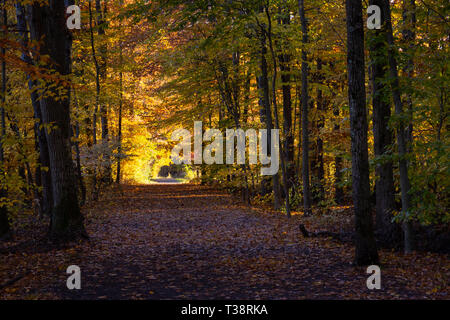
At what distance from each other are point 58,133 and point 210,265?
459cm

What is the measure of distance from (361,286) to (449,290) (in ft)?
4.08

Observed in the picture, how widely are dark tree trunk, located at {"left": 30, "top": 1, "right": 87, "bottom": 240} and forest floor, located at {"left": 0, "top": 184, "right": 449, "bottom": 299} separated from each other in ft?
2.05

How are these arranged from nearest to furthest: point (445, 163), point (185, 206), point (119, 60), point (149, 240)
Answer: point (445, 163)
point (149, 240)
point (185, 206)
point (119, 60)

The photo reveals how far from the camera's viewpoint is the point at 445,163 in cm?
737

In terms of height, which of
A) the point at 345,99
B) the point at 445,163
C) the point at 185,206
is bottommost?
the point at 185,206

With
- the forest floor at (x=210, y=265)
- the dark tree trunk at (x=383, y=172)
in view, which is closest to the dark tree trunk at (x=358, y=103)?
the forest floor at (x=210, y=265)

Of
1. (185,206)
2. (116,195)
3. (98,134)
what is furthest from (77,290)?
(98,134)

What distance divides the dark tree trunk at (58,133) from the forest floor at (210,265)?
62 centimetres

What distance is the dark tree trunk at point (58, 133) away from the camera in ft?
31.6

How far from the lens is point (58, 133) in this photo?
9.84 metres

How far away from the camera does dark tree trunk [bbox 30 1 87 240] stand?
964cm
